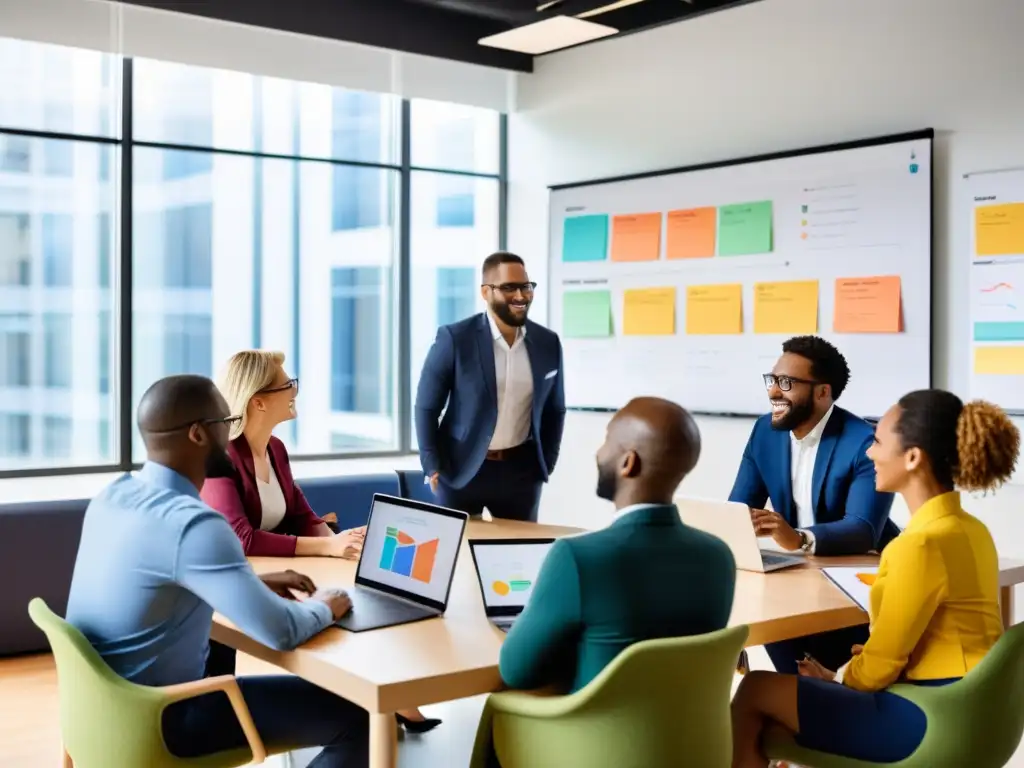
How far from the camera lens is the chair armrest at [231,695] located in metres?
2.25

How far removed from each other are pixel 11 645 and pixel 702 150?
403 cm

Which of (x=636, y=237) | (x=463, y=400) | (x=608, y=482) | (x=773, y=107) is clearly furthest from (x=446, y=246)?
(x=608, y=482)

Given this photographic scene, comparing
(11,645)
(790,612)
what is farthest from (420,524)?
(11,645)

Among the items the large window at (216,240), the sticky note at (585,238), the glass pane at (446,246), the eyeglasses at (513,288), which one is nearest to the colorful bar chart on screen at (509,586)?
the eyeglasses at (513,288)

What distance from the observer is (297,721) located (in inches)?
97.1

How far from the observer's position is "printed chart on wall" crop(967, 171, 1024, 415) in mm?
4656

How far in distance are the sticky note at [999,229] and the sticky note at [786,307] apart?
844mm

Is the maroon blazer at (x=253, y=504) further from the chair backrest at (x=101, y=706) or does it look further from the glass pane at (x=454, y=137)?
the glass pane at (x=454, y=137)

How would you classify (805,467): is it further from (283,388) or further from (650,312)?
(650,312)

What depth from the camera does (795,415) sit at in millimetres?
3357

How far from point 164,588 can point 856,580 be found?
5.32ft

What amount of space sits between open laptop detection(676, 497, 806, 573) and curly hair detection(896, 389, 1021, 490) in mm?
586

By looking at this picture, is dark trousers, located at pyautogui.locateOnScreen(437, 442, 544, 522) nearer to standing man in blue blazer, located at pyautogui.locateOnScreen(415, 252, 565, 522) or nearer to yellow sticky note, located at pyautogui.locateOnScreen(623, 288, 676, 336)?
standing man in blue blazer, located at pyautogui.locateOnScreen(415, 252, 565, 522)

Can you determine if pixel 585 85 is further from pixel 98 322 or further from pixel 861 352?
pixel 98 322
